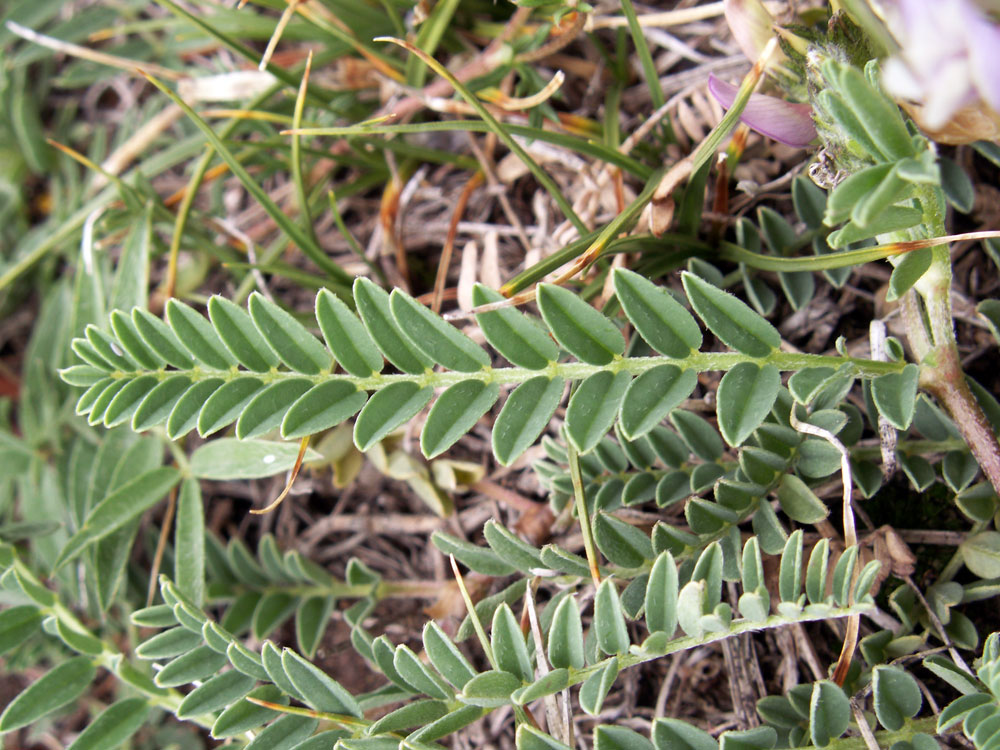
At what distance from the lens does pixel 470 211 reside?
5.96 feet

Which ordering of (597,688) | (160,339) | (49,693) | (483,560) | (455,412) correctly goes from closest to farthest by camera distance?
1. (597,688)
2. (455,412)
3. (160,339)
4. (483,560)
5. (49,693)

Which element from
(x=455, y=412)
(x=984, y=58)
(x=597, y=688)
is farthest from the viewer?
(x=455, y=412)

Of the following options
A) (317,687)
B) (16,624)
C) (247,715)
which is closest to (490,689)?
(317,687)

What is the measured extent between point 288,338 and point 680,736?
74cm

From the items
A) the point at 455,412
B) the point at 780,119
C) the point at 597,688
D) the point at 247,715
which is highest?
the point at 780,119

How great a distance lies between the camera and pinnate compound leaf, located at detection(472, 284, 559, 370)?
103 centimetres

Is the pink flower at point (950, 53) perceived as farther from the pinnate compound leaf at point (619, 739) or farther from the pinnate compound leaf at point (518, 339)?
the pinnate compound leaf at point (619, 739)

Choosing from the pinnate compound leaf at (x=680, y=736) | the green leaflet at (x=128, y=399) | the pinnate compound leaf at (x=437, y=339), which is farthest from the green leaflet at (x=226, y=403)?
the pinnate compound leaf at (x=680, y=736)

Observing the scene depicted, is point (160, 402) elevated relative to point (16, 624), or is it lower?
elevated

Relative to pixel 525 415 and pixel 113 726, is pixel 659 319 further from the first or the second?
pixel 113 726

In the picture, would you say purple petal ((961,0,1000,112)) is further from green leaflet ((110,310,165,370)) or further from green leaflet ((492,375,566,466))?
green leaflet ((110,310,165,370))

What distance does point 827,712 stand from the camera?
0.98 m

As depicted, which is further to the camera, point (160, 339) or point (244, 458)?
point (244, 458)

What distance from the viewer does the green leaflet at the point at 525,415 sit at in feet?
3.29
